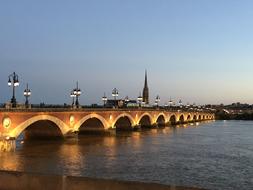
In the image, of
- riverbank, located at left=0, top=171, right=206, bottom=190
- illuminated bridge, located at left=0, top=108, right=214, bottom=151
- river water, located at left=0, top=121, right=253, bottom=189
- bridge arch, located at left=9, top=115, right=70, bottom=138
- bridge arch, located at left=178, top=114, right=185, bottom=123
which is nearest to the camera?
riverbank, located at left=0, top=171, right=206, bottom=190

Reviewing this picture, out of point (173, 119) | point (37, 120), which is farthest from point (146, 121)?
point (37, 120)

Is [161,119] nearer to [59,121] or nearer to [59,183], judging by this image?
[59,121]

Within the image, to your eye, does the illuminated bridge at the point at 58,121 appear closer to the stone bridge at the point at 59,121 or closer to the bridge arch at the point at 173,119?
the stone bridge at the point at 59,121

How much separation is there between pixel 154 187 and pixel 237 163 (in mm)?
27391

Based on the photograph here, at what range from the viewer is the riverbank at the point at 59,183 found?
460 inches

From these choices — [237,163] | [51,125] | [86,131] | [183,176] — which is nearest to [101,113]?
[86,131]

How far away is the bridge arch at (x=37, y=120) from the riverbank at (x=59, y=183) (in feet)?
98.7

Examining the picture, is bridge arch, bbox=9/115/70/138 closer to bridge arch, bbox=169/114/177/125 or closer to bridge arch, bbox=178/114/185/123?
bridge arch, bbox=169/114/177/125

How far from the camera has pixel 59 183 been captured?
12.6 metres

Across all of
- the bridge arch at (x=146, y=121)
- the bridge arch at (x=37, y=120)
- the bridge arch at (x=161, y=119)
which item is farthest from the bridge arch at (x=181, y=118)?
the bridge arch at (x=37, y=120)

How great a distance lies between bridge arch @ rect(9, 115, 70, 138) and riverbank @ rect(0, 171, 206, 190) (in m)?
30.1

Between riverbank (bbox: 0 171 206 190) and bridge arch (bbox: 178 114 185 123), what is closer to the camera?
riverbank (bbox: 0 171 206 190)

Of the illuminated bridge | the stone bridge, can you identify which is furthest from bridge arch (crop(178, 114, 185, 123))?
the illuminated bridge

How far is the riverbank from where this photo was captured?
38.4ft
